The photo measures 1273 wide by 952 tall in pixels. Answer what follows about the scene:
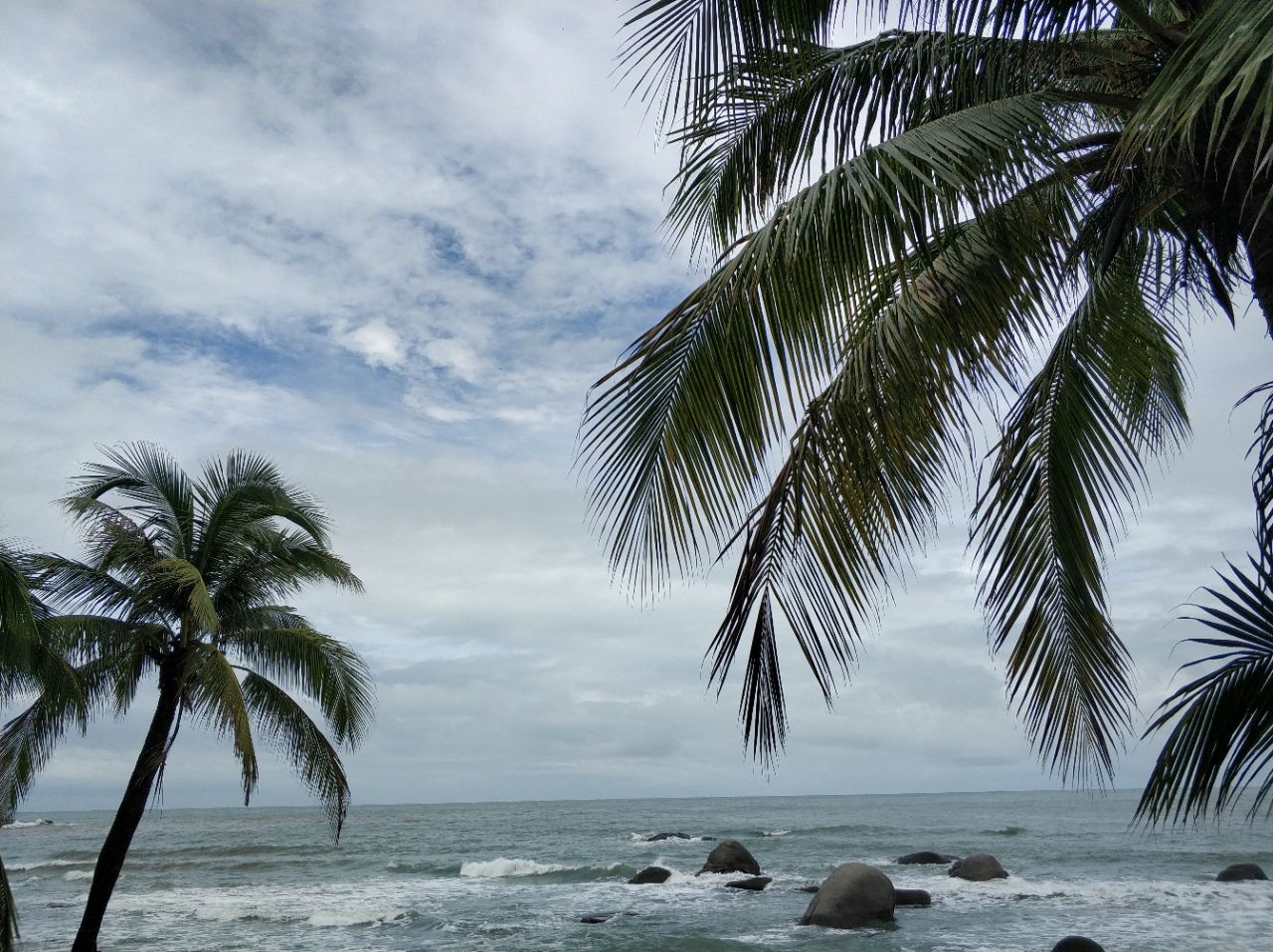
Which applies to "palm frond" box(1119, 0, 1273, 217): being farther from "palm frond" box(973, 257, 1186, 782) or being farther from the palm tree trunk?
the palm tree trunk

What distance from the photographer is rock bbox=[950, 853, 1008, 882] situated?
25.0 meters

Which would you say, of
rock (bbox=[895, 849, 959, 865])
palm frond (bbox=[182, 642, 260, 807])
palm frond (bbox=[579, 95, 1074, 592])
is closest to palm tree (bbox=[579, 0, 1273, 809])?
palm frond (bbox=[579, 95, 1074, 592])

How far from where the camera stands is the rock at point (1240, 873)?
949 inches

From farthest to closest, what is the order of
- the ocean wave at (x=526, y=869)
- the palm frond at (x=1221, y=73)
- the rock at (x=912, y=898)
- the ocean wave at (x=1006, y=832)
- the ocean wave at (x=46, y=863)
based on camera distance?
the ocean wave at (x=1006, y=832)
the ocean wave at (x=46, y=863)
the ocean wave at (x=526, y=869)
the rock at (x=912, y=898)
the palm frond at (x=1221, y=73)

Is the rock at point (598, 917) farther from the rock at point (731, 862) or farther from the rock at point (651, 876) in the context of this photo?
the rock at point (731, 862)

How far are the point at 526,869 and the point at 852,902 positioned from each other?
19.3m

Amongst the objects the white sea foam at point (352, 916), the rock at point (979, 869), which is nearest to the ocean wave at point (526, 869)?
the white sea foam at point (352, 916)

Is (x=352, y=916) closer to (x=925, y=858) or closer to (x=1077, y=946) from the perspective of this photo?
(x=1077, y=946)

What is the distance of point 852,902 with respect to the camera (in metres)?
18.3

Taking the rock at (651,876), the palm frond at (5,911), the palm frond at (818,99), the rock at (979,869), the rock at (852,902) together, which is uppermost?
the palm frond at (818,99)

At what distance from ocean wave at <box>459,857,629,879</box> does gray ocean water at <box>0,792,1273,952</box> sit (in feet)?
0.38

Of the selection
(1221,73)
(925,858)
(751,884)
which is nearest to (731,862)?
(751,884)

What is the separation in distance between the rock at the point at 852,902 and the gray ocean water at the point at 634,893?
0.38 metres

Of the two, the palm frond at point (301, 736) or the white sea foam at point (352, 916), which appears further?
the white sea foam at point (352, 916)
